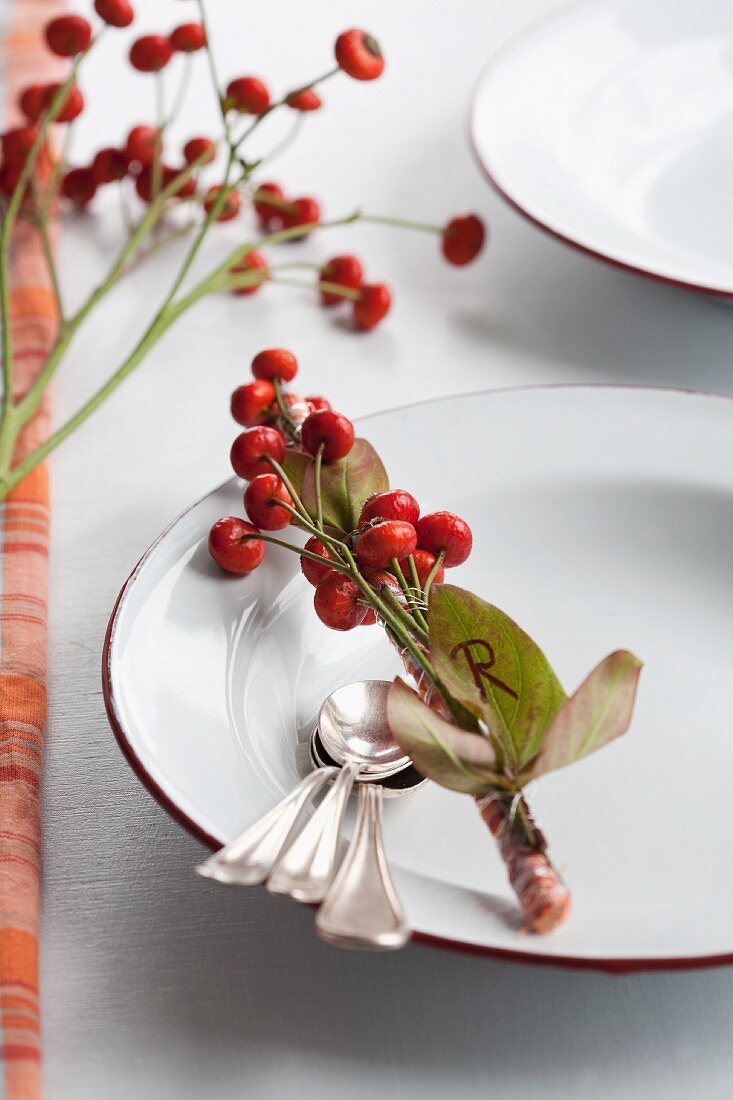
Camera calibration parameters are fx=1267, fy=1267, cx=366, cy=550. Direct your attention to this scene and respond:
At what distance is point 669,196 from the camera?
31.3 inches

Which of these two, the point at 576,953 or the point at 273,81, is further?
the point at 273,81

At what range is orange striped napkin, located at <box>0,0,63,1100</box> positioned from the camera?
414 millimetres

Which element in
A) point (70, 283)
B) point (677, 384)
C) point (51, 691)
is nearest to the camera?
point (51, 691)

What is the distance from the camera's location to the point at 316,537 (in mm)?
523

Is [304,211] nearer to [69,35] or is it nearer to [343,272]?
[343,272]

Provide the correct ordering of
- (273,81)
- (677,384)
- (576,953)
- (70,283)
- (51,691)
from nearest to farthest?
(576,953)
(51,691)
(677,384)
(70,283)
(273,81)

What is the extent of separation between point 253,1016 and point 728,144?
653 millimetres

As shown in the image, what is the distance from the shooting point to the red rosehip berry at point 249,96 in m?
0.70

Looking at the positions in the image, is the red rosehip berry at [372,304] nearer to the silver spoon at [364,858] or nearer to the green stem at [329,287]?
the green stem at [329,287]

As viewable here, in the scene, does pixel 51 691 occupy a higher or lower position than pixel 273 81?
lower

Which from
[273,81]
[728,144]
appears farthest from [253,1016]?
[273,81]

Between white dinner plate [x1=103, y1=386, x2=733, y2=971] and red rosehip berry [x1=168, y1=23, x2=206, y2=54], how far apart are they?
0.98ft

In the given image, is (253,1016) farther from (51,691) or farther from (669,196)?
(669,196)

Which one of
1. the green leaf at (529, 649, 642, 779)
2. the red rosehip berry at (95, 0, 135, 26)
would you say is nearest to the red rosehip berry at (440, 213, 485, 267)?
the red rosehip berry at (95, 0, 135, 26)
